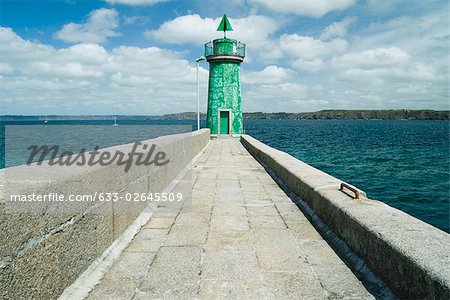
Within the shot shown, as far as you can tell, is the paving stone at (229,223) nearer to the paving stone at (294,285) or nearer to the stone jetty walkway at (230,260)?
the stone jetty walkway at (230,260)

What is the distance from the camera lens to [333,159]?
32.4m

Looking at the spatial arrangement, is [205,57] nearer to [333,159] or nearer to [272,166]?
[333,159]

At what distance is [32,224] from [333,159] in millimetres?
32323

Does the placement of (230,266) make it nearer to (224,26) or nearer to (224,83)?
(224,83)

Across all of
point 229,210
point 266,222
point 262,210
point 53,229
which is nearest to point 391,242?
point 266,222

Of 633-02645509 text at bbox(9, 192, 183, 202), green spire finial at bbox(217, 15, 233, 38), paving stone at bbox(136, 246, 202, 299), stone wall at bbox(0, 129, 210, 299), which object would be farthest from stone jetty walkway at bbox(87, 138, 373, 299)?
green spire finial at bbox(217, 15, 233, 38)

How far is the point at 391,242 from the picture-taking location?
260 cm

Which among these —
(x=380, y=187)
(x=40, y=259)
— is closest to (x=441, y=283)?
(x=40, y=259)

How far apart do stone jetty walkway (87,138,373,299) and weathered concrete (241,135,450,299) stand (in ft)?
0.43

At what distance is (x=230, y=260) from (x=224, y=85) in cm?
2334

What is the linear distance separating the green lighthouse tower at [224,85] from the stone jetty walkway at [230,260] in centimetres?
2108

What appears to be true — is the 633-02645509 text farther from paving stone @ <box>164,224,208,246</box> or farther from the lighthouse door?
the lighthouse door

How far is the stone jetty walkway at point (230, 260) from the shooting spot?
9.02 feet

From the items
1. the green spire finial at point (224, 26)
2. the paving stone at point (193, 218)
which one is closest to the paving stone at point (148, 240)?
the paving stone at point (193, 218)
